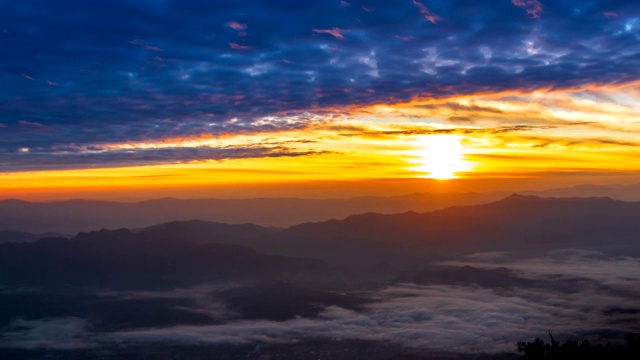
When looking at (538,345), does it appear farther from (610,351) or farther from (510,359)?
(510,359)

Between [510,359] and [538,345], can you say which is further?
[510,359]

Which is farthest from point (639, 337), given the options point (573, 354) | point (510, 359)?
point (510, 359)

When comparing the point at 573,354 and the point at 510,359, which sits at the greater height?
the point at 573,354

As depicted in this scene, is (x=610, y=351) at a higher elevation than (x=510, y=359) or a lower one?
higher

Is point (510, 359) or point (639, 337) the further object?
point (510, 359)

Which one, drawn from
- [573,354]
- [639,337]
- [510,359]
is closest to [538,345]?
[573,354]

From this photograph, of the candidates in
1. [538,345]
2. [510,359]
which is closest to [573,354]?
[538,345]

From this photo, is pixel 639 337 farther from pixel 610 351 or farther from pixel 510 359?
pixel 510 359
